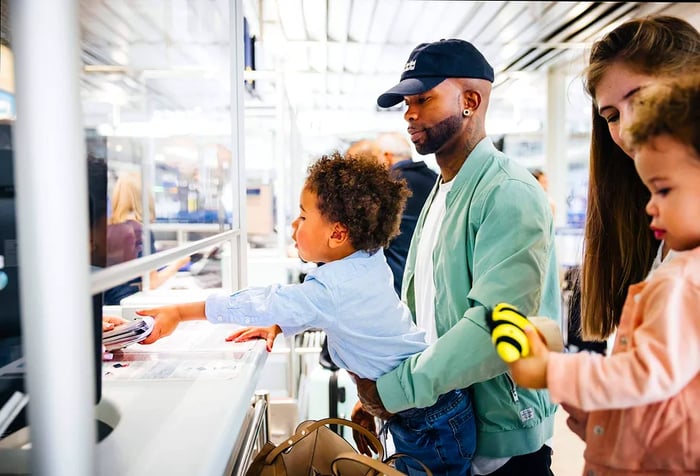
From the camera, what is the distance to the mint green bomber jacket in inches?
39.1

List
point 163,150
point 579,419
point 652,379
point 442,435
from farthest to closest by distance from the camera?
point 163,150
point 442,435
point 579,419
point 652,379

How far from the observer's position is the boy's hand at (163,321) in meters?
1.12

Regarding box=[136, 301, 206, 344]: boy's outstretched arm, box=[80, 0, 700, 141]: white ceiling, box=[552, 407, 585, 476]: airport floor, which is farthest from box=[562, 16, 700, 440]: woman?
box=[80, 0, 700, 141]: white ceiling

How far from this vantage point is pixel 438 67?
4.09 feet

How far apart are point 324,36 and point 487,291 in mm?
3676

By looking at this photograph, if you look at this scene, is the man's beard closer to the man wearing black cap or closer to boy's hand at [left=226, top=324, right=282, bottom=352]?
the man wearing black cap

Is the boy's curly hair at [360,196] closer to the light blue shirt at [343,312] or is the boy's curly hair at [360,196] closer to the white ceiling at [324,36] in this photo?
the light blue shirt at [343,312]

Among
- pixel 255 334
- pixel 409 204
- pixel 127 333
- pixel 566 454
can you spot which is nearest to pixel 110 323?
pixel 127 333

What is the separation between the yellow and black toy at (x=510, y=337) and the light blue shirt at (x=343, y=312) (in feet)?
1.60

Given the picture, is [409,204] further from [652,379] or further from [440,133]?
[652,379]

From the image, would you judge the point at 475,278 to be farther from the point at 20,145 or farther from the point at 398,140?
the point at 398,140

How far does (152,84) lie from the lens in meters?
6.06

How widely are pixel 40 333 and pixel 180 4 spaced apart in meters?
3.09

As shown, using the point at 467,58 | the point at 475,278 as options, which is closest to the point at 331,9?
the point at 467,58
